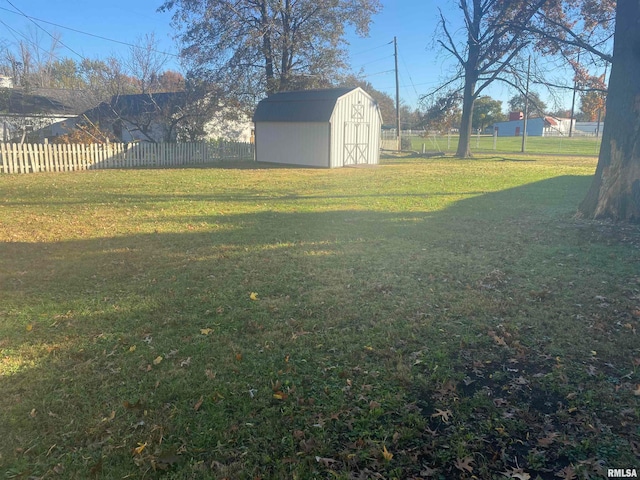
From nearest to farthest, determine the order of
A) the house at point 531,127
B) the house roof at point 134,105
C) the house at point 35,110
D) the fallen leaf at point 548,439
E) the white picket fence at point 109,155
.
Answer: the fallen leaf at point 548,439 → the white picket fence at point 109,155 → the house at point 35,110 → the house roof at point 134,105 → the house at point 531,127

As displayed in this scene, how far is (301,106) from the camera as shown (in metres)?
23.6

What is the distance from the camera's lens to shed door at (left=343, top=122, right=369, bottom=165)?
23672mm

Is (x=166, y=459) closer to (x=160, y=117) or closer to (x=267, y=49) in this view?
(x=160, y=117)

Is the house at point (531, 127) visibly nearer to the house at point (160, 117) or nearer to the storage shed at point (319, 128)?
the storage shed at point (319, 128)

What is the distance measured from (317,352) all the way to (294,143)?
2127 centimetres

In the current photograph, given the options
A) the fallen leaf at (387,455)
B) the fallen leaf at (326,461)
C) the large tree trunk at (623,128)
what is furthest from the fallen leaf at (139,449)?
the large tree trunk at (623,128)

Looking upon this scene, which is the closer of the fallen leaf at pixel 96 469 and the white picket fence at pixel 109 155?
the fallen leaf at pixel 96 469

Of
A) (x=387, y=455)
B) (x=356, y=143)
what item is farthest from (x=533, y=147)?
(x=387, y=455)

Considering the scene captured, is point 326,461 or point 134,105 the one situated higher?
point 134,105

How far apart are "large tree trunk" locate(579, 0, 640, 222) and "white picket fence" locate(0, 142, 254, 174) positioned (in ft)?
62.3

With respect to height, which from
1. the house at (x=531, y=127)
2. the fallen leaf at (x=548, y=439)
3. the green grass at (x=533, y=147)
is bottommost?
the fallen leaf at (x=548, y=439)

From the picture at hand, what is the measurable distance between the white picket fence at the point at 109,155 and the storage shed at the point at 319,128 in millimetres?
2711

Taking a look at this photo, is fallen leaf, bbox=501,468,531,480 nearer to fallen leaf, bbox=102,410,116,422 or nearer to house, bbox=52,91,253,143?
fallen leaf, bbox=102,410,116,422

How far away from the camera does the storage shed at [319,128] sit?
22656 millimetres
